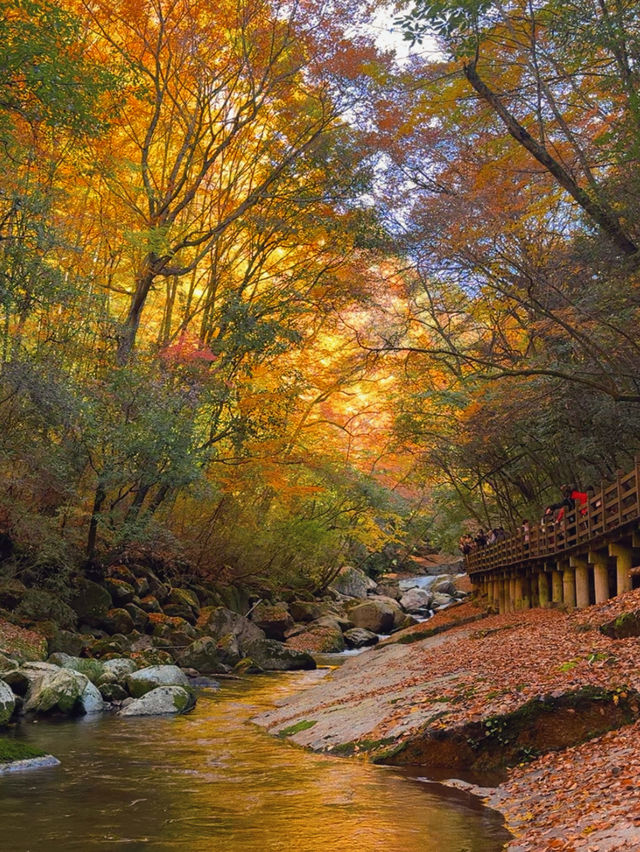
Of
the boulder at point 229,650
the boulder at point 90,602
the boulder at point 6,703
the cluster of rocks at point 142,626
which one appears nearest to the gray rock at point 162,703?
the boulder at point 6,703

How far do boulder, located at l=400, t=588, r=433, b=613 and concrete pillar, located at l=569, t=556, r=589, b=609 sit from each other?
1952cm

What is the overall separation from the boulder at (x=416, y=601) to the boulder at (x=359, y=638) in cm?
848

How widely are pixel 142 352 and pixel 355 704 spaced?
1250 cm

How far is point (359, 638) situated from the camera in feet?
90.9

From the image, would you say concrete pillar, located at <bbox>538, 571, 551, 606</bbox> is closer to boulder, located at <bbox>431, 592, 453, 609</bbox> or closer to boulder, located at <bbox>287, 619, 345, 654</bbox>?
boulder, located at <bbox>287, 619, 345, 654</bbox>

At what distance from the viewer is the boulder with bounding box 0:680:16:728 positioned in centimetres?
1134

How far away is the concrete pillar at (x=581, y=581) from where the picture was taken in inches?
686

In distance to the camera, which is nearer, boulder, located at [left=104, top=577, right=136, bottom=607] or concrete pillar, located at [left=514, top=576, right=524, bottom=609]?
boulder, located at [left=104, top=577, right=136, bottom=607]

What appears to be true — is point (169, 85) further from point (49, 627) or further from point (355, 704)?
point (355, 704)

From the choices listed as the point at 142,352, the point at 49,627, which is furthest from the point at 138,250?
the point at 49,627

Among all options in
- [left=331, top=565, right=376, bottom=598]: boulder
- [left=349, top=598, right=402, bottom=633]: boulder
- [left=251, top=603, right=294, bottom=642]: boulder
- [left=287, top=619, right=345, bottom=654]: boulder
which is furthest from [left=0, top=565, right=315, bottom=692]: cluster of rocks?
[left=331, top=565, right=376, bottom=598]: boulder

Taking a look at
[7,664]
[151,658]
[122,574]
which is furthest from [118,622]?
[7,664]

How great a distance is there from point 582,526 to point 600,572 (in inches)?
44.3

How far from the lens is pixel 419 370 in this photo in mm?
26594
